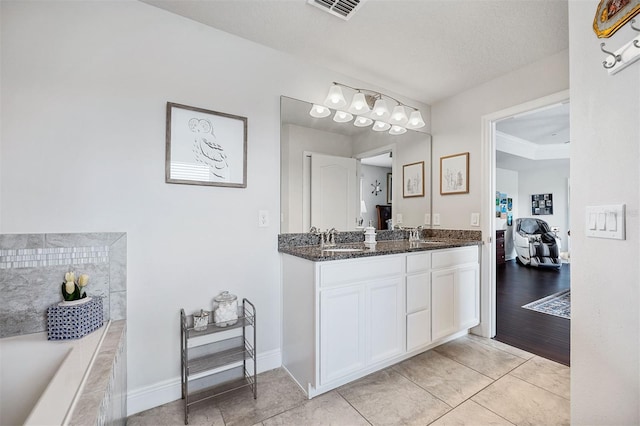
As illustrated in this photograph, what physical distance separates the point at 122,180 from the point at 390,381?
2.09 metres

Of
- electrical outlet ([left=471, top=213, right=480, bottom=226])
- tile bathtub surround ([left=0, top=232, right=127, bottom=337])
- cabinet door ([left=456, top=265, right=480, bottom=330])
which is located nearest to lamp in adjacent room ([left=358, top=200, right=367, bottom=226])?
cabinet door ([left=456, top=265, right=480, bottom=330])

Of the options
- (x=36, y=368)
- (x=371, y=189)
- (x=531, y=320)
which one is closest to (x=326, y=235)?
(x=371, y=189)

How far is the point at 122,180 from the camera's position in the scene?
156cm

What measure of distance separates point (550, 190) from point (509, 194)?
94 cm

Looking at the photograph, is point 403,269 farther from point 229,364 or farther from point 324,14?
point 324,14

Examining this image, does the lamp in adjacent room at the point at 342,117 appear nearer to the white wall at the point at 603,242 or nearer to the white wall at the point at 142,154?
the white wall at the point at 142,154

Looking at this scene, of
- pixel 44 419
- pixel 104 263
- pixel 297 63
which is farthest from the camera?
pixel 297 63

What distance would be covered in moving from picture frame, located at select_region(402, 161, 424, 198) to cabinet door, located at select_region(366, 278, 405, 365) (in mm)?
1210

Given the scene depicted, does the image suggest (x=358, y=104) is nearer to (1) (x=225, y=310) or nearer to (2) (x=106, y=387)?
(1) (x=225, y=310)

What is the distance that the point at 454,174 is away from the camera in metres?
2.81

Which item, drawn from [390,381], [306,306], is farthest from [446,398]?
[306,306]

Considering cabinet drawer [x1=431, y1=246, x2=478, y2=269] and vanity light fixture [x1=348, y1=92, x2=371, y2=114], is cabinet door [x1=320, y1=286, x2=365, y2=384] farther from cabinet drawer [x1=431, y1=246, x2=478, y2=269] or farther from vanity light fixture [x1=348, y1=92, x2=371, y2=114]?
vanity light fixture [x1=348, y1=92, x2=371, y2=114]

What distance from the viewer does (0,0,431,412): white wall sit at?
1.38 m

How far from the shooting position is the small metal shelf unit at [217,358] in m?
1.66
